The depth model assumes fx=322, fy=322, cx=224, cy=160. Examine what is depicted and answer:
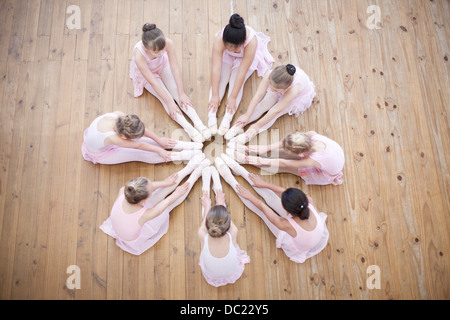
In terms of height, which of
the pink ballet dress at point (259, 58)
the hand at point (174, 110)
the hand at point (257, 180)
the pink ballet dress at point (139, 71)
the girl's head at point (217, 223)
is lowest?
the girl's head at point (217, 223)

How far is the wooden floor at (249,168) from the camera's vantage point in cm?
201

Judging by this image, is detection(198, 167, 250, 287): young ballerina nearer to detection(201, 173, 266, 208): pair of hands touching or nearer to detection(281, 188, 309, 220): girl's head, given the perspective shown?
detection(201, 173, 266, 208): pair of hands touching

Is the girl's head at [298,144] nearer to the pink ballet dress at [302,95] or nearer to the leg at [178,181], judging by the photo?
the pink ballet dress at [302,95]

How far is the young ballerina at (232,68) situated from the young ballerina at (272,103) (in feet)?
0.37

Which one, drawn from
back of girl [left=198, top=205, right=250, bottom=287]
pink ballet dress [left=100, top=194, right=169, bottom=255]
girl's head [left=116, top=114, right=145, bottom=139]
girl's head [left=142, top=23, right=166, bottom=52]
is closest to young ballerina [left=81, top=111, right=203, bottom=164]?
girl's head [left=116, top=114, right=145, bottom=139]

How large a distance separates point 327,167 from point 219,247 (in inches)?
32.0

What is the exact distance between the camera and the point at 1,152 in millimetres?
2189

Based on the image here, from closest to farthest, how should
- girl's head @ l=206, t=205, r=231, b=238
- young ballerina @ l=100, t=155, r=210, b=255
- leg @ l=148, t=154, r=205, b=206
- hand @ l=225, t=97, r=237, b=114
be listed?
1. girl's head @ l=206, t=205, r=231, b=238
2. young ballerina @ l=100, t=155, r=210, b=255
3. leg @ l=148, t=154, r=205, b=206
4. hand @ l=225, t=97, r=237, b=114

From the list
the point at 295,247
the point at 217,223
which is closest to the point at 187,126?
the point at 217,223

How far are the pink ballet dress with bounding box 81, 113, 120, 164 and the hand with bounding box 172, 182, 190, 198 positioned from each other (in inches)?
18.1

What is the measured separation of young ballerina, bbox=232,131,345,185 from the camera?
72.4 inches

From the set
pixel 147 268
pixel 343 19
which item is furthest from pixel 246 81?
pixel 147 268

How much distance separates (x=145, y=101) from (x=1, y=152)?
1.03m

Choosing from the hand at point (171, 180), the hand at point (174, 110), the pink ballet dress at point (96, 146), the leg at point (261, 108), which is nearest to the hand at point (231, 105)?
the leg at point (261, 108)
